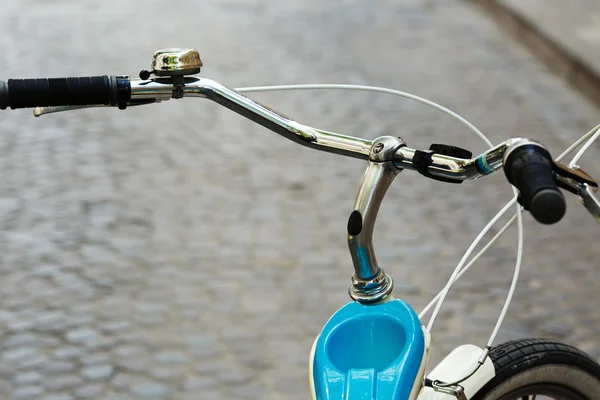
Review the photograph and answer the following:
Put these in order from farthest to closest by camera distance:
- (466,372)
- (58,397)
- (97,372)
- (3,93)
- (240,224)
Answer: (240,224) → (97,372) → (58,397) → (466,372) → (3,93)

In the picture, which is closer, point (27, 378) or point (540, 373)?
point (540, 373)

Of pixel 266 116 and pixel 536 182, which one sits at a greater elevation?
pixel 266 116

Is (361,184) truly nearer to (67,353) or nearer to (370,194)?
(370,194)

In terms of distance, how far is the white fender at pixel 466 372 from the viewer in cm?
144

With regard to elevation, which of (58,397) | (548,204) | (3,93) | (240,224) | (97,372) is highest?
(240,224)

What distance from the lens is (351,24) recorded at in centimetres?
593

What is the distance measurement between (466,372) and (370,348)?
10.1 inches

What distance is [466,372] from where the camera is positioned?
145 centimetres

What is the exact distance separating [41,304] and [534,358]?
2.01 m

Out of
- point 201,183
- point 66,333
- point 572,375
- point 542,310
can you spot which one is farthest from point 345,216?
point 572,375

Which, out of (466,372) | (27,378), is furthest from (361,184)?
(27,378)

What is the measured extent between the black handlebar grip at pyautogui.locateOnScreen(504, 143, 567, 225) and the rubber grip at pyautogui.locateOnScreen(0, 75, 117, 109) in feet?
1.90

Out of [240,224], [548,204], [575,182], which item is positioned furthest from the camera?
[240,224]

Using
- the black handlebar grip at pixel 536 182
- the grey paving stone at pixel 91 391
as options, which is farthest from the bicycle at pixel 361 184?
the grey paving stone at pixel 91 391
